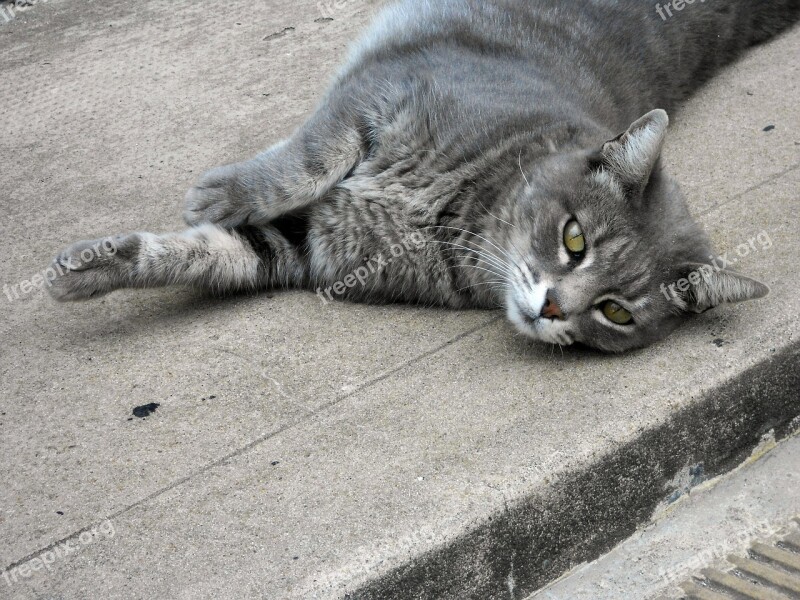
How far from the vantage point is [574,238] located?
2.62 meters

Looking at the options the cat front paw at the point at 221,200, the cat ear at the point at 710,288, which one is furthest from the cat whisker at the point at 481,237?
the cat front paw at the point at 221,200

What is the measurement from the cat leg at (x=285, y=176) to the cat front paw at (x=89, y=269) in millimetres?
279

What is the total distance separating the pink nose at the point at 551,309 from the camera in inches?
101

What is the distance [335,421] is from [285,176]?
864mm

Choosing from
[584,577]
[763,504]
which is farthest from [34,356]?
[763,504]

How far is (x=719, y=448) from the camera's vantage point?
8.09 feet

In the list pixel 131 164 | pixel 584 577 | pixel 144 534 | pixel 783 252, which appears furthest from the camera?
pixel 131 164

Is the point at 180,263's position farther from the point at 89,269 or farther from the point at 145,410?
the point at 145,410

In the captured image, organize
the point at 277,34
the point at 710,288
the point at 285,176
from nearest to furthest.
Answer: the point at 710,288
the point at 285,176
the point at 277,34

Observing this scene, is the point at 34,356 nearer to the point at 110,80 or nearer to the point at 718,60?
the point at 110,80

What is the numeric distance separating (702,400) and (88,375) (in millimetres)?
1590

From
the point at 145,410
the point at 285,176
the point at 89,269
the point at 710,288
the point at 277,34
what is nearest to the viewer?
the point at 145,410

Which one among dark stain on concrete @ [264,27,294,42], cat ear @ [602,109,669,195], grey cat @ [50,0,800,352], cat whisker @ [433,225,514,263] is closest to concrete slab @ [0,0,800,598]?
grey cat @ [50,0,800,352]

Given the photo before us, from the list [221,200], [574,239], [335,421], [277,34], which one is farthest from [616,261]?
[277,34]
